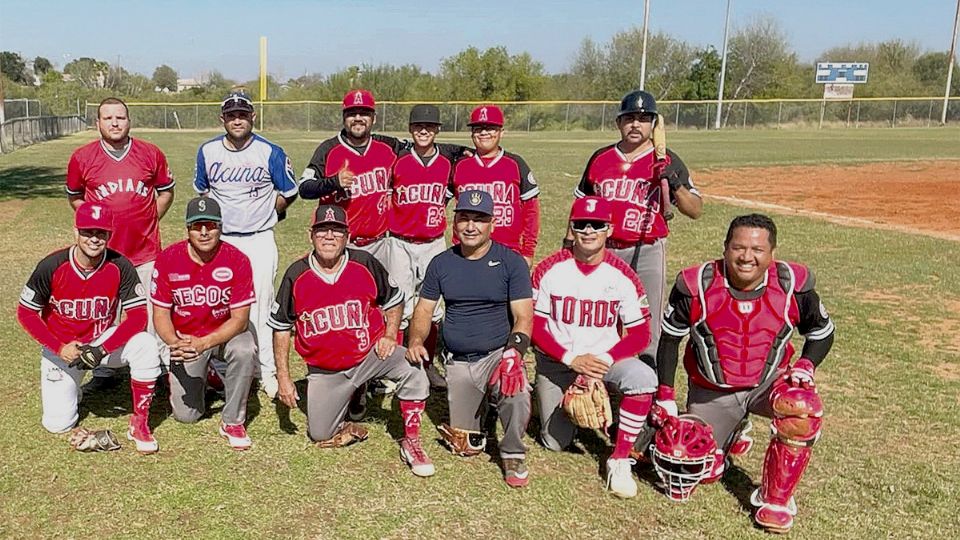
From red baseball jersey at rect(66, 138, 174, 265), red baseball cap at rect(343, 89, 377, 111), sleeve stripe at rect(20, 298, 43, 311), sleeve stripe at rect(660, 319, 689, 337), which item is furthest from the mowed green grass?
red baseball cap at rect(343, 89, 377, 111)

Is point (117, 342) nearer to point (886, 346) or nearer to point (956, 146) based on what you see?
point (886, 346)

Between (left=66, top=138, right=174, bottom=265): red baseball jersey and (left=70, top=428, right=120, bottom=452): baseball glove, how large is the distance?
1.39 metres

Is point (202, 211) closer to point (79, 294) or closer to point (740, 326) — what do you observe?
point (79, 294)

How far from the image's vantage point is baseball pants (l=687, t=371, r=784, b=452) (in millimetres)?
4098

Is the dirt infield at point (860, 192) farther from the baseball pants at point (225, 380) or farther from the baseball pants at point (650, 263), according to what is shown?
the baseball pants at point (225, 380)

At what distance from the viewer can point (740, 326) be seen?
3.99 m

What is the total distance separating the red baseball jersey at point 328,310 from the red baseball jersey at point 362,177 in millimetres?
947

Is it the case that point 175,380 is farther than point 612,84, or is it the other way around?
point 612,84

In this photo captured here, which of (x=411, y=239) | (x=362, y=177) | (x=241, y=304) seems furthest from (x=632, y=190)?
(x=241, y=304)

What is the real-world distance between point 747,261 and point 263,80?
46.7 meters

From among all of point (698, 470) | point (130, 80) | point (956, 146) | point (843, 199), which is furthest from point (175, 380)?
point (130, 80)

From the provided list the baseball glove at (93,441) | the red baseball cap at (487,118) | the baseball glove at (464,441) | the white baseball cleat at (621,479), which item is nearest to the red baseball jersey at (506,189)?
the red baseball cap at (487,118)

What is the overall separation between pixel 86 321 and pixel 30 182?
15.3 m

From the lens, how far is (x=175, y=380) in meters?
4.83
